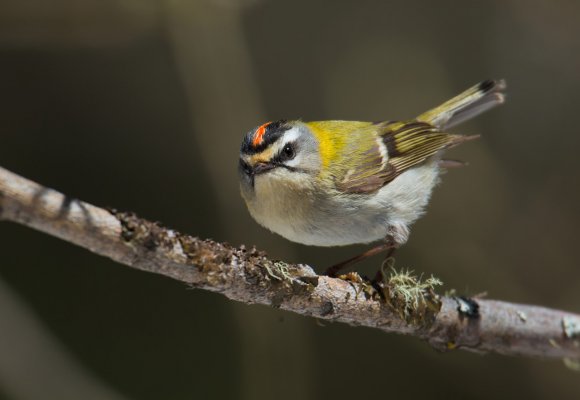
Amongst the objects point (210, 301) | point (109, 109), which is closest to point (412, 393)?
point (210, 301)

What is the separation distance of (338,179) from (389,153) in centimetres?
59

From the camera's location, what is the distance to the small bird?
10.3 feet

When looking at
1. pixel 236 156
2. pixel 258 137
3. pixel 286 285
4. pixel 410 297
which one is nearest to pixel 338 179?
pixel 258 137

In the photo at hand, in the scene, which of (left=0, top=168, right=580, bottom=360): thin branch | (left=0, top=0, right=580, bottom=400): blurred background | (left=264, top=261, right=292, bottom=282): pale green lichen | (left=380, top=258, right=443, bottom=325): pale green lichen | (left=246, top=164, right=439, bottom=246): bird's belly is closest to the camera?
(left=0, top=168, right=580, bottom=360): thin branch

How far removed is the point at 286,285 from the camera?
92.4 inches

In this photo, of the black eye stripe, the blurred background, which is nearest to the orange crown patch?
the black eye stripe

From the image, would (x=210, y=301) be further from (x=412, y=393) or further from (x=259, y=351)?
(x=412, y=393)

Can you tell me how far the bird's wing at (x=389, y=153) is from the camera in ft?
11.0

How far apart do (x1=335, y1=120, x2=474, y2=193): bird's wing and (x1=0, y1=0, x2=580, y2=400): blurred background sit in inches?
49.3

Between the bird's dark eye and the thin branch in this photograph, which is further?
the bird's dark eye

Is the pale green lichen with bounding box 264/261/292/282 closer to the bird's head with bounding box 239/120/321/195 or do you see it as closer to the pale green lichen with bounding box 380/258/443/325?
the pale green lichen with bounding box 380/258/443/325

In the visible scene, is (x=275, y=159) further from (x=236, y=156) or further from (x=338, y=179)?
(x=236, y=156)

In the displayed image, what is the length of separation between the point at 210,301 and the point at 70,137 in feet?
5.22

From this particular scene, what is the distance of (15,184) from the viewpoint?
1.52 meters
